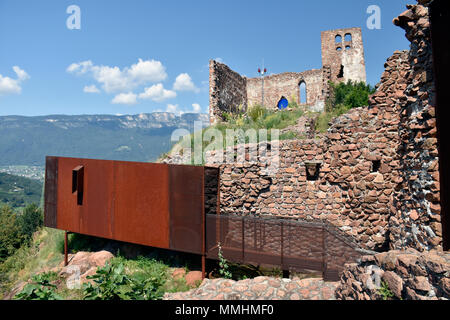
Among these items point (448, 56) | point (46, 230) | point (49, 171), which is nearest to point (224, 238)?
point (448, 56)

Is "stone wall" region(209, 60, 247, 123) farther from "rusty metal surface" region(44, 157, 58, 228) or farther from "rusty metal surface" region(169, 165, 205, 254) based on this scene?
"rusty metal surface" region(169, 165, 205, 254)

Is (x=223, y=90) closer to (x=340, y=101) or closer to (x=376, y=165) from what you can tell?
(x=340, y=101)

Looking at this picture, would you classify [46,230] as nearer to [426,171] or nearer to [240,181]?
[240,181]

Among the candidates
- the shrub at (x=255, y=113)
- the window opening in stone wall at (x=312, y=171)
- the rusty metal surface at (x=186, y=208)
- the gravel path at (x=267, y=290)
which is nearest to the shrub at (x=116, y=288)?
the gravel path at (x=267, y=290)

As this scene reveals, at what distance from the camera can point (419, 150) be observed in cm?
434

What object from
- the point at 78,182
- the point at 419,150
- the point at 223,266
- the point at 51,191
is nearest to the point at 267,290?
the point at 223,266

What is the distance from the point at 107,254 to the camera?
9.09 meters

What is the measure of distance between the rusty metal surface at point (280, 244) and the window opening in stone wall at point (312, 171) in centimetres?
165

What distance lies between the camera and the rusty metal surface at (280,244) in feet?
19.0

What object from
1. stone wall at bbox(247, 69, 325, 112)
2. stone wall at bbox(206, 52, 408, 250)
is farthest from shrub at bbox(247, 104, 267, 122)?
stone wall at bbox(247, 69, 325, 112)

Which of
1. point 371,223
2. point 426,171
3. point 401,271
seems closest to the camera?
point 401,271

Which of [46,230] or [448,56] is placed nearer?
[448,56]
